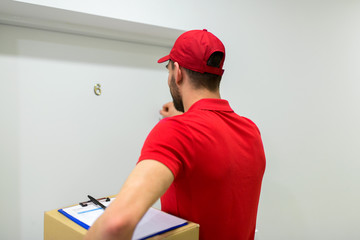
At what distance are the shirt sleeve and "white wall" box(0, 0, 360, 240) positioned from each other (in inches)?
31.9

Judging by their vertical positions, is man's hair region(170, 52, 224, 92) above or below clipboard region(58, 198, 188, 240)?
above

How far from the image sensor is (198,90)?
2.97 ft

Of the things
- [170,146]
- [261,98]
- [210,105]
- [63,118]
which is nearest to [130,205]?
[170,146]

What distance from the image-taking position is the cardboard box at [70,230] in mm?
699

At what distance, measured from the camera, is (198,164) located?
74 centimetres

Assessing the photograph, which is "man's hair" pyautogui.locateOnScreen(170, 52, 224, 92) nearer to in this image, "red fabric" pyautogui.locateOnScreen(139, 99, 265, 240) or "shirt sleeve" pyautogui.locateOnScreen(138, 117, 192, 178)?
"red fabric" pyautogui.locateOnScreen(139, 99, 265, 240)

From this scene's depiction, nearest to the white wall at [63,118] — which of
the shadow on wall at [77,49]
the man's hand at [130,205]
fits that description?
the shadow on wall at [77,49]

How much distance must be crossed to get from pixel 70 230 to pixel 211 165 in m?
0.34

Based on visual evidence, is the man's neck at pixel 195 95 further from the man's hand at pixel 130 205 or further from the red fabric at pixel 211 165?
the man's hand at pixel 130 205

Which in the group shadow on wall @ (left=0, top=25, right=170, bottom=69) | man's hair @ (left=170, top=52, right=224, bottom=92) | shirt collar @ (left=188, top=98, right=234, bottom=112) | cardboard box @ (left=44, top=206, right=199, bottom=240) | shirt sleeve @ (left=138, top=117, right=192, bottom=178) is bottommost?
cardboard box @ (left=44, top=206, right=199, bottom=240)

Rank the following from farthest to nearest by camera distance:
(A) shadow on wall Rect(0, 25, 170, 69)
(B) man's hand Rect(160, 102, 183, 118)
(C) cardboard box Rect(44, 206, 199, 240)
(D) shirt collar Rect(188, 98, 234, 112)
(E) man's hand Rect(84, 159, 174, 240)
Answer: (B) man's hand Rect(160, 102, 183, 118) < (A) shadow on wall Rect(0, 25, 170, 69) < (D) shirt collar Rect(188, 98, 234, 112) < (C) cardboard box Rect(44, 206, 199, 240) < (E) man's hand Rect(84, 159, 174, 240)

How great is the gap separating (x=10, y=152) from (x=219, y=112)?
95cm

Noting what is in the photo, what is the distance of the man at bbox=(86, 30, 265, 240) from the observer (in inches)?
23.9

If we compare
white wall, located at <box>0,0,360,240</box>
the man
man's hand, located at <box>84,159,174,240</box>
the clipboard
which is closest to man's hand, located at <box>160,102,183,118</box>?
white wall, located at <box>0,0,360,240</box>
